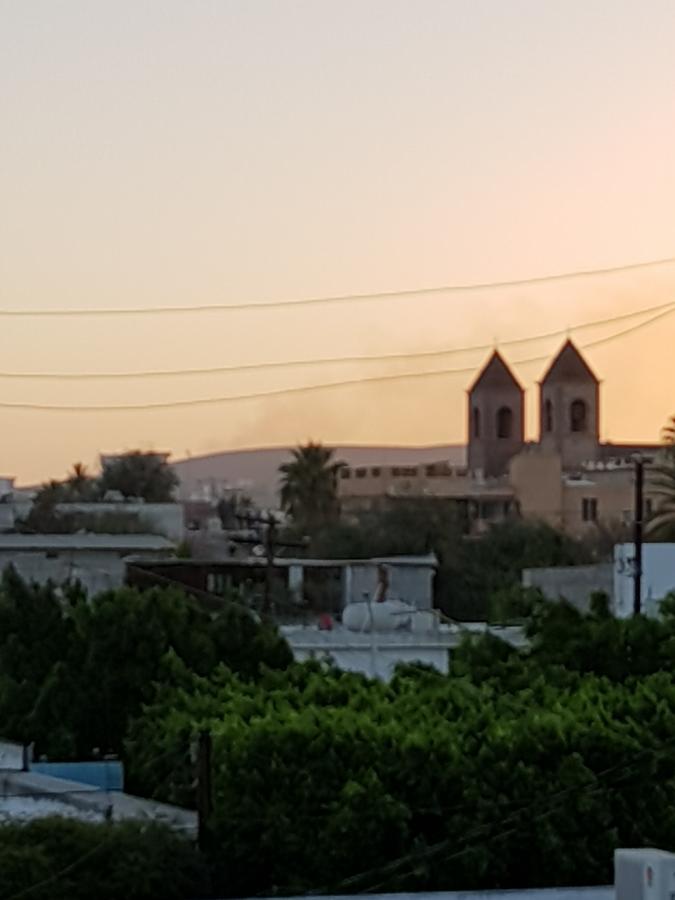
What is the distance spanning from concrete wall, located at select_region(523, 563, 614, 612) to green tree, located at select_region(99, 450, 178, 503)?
4942cm

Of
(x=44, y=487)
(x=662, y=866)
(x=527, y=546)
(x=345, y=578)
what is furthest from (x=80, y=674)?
(x=44, y=487)

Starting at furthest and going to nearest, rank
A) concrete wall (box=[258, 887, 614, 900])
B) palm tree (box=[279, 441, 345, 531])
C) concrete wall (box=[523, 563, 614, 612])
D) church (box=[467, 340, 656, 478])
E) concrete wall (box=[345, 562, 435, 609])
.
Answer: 1. church (box=[467, 340, 656, 478])
2. palm tree (box=[279, 441, 345, 531])
3. concrete wall (box=[523, 563, 614, 612])
4. concrete wall (box=[345, 562, 435, 609])
5. concrete wall (box=[258, 887, 614, 900])

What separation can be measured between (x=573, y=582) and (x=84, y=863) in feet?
90.9

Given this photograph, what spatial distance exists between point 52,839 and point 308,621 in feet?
61.1

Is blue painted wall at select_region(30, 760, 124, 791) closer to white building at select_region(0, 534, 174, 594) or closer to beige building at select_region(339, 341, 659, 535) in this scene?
white building at select_region(0, 534, 174, 594)

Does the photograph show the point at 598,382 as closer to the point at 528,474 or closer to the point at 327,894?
the point at 528,474

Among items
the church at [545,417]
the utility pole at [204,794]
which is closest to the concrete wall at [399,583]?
the utility pole at [204,794]

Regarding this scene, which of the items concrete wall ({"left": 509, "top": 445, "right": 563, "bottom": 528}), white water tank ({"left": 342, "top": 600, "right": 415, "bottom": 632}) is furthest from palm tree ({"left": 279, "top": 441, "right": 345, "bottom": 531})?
white water tank ({"left": 342, "top": 600, "right": 415, "bottom": 632})

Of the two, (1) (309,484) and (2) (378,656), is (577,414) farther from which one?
(2) (378,656)

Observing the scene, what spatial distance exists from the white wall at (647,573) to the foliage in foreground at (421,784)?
13366 millimetres

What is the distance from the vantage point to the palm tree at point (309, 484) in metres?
86.1

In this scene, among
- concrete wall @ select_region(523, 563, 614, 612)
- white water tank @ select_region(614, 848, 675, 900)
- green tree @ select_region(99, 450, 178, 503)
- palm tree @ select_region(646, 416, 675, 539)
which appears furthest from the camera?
green tree @ select_region(99, 450, 178, 503)

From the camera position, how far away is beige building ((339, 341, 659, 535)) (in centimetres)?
9481

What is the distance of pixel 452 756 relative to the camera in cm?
2041
